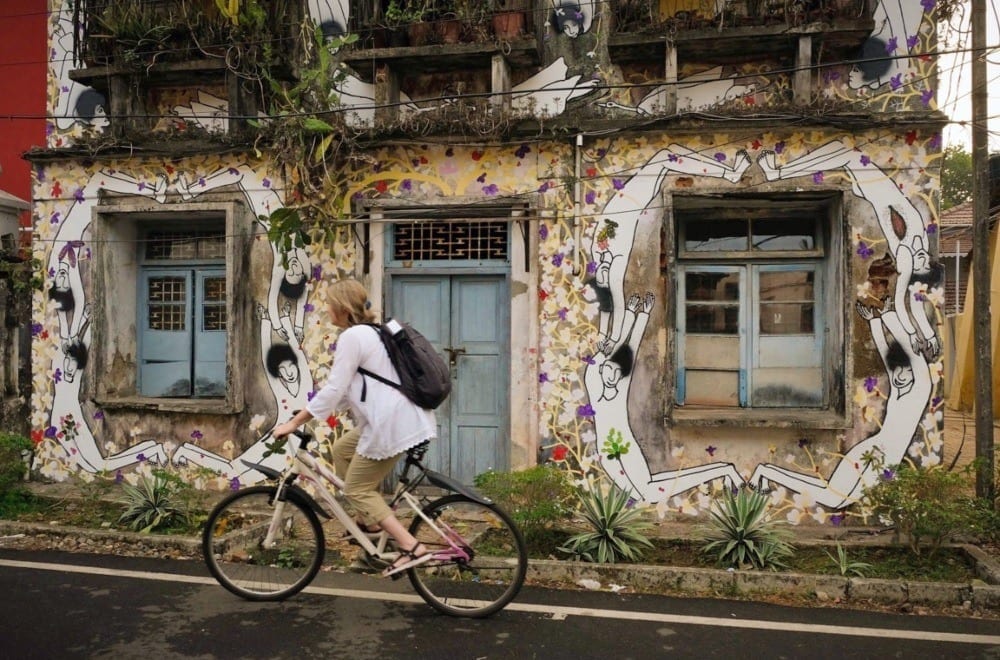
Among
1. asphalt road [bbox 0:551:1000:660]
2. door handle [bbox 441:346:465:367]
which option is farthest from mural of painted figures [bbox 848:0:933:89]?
asphalt road [bbox 0:551:1000:660]

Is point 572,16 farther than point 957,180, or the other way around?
point 957,180

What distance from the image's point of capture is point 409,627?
192 inches

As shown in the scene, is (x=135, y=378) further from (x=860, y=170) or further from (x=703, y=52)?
(x=860, y=170)

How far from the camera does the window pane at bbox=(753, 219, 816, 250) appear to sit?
805 cm

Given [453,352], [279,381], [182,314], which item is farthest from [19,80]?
[453,352]

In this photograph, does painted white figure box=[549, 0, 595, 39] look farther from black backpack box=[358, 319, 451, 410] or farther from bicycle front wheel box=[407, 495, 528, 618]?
bicycle front wheel box=[407, 495, 528, 618]

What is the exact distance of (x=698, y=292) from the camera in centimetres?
812

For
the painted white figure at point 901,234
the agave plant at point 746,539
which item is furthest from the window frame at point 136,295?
the painted white figure at point 901,234

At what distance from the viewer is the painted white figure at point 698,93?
787cm

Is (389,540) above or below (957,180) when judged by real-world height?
below

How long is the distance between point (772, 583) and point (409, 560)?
2.57 meters

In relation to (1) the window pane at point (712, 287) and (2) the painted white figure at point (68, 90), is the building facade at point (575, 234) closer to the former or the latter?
(1) the window pane at point (712, 287)

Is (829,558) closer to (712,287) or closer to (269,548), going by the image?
(712,287)

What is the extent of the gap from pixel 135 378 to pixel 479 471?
404 centimetres
